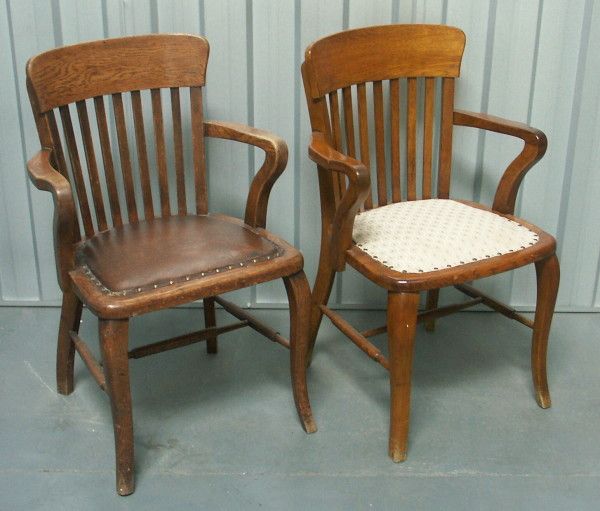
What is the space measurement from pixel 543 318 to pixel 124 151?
1211mm

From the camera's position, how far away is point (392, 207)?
2242 mm

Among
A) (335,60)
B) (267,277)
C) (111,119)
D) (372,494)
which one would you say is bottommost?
(372,494)

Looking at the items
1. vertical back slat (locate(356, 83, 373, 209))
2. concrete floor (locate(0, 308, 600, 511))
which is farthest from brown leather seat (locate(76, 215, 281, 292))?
concrete floor (locate(0, 308, 600, 511))

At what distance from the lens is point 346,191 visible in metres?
1.93

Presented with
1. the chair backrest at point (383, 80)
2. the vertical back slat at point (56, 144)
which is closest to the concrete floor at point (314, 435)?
the chair backrest at point (383, 80)

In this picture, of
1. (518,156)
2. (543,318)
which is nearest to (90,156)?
(518,156)

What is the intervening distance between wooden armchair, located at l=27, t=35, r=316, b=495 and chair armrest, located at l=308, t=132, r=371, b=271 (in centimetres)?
11

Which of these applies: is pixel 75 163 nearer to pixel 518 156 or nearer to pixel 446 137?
pixel 446 137

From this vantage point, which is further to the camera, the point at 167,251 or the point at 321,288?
the point at 321,288

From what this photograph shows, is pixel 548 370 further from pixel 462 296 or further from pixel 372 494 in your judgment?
pixel 372 494

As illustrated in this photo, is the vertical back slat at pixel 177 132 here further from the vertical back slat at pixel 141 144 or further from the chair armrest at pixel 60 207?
the chair armrest at pixel 60 207

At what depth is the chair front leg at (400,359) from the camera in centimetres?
186

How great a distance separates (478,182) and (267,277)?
3.34 feet

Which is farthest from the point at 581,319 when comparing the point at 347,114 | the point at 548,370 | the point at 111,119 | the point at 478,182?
the point at 111,119
